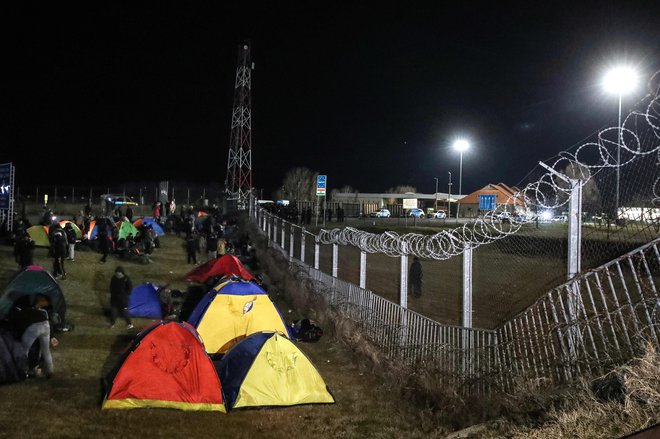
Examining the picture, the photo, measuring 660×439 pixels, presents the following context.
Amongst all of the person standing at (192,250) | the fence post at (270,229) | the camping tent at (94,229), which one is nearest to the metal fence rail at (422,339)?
the person standing at (192,250)

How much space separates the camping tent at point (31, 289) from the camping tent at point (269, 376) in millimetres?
5634

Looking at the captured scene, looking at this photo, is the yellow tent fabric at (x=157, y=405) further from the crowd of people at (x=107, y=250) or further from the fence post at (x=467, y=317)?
the fence post at (x=467, y=317)

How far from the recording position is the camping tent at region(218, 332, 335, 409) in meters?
8.21

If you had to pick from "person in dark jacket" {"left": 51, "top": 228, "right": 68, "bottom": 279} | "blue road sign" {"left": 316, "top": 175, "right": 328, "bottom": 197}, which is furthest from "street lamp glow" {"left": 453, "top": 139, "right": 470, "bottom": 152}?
"person in dark jacket" {"left": 51, "top": 228, "right": 68, "bottom": 279}

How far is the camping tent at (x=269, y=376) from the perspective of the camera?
323 inches

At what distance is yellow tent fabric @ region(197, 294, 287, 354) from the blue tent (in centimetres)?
315

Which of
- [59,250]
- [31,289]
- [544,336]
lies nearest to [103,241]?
[59,250]

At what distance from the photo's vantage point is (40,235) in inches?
861

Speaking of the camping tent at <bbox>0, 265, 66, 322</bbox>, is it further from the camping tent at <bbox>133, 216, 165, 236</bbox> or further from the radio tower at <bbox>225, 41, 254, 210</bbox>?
the radio tower at <bbox>225, 41, 254, 210</bbox>

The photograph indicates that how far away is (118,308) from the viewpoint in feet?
43.5

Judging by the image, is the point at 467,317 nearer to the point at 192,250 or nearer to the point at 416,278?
the point at 416,278

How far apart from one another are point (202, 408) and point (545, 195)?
5273 millimetres

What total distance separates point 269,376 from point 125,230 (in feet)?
55.8

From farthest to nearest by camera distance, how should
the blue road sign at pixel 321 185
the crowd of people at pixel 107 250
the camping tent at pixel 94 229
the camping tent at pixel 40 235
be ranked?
the blue road sign at pixel 321 185, the camping tent at pixel 94 229, the camping tent at pixel 40 235, the crowd of people at pixel 107 250
